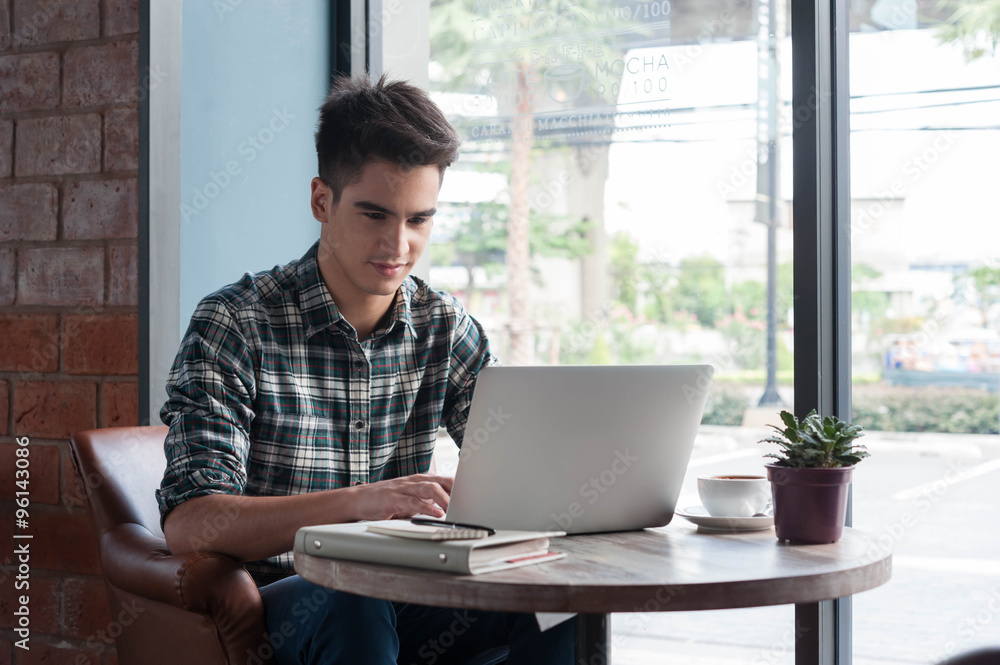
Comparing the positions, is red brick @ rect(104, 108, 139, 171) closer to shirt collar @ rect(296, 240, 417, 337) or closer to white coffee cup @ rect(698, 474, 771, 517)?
shirt collar @ rect(296, 240, 417, 337)

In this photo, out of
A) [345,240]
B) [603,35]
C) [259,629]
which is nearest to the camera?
[259,629]

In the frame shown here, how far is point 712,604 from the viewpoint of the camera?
913mm

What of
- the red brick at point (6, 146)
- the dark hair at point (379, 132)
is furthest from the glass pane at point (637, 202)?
the red brick at point (6, 146)

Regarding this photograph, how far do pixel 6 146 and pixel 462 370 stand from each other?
1.23m

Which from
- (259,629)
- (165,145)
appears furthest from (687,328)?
(259,629)

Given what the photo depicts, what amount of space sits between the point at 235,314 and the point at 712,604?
2.95 ft

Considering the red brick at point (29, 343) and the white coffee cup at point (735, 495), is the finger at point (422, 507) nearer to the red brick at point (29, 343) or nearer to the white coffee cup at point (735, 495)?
the white coffee cup at point (735, 495)

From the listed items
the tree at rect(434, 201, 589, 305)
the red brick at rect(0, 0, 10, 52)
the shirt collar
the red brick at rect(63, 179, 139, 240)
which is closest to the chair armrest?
the shirt collar

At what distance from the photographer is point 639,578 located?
3.06 feet

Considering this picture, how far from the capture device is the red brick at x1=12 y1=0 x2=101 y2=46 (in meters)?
1.99

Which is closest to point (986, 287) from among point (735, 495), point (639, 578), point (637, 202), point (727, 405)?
point (735, 495)

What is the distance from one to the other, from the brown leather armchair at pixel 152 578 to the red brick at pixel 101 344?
1.21 ft

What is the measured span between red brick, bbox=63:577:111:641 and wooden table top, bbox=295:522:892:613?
1.14 m

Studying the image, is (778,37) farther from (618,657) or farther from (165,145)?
(618,657)
